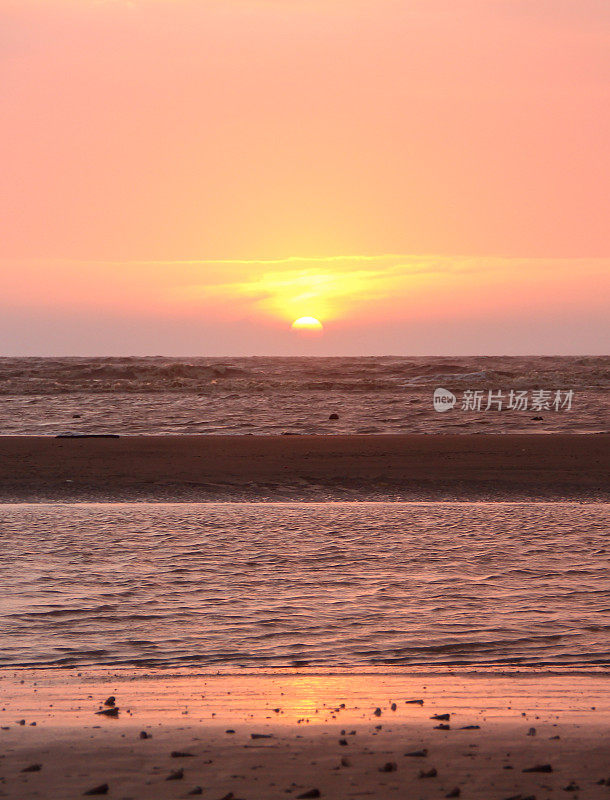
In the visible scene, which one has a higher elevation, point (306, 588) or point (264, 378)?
point (264, 378)

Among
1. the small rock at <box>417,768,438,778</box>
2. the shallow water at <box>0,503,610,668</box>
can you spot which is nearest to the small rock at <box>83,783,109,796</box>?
the small rock at <box>417,768,438,778</box>

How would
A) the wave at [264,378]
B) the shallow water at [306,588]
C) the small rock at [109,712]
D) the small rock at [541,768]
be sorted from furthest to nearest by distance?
1. the wave at [264,378]
2. the shallow water at [306,588]
3. the small rock at [109,712]
4. the small rock at [541,768]

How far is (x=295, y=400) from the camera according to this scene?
1547 inches

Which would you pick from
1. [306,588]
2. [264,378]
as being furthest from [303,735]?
[264,378]

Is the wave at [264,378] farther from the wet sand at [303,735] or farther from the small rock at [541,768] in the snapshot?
the small rock at [541,768]

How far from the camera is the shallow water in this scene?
675cm

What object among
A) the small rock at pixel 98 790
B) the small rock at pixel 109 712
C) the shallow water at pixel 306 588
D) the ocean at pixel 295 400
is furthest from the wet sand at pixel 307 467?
the small rock at pixel 98 790

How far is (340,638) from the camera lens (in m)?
7.04

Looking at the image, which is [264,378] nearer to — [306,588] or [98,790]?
[306,588]

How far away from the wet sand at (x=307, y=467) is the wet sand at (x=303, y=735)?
9.57m

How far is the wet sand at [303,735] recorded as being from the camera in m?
4.23

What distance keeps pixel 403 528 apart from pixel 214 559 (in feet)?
9.95

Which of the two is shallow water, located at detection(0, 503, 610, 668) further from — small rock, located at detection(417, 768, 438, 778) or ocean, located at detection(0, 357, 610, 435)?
ocean, located at detection(0, 357, 610, 435)

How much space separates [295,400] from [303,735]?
34.4m
